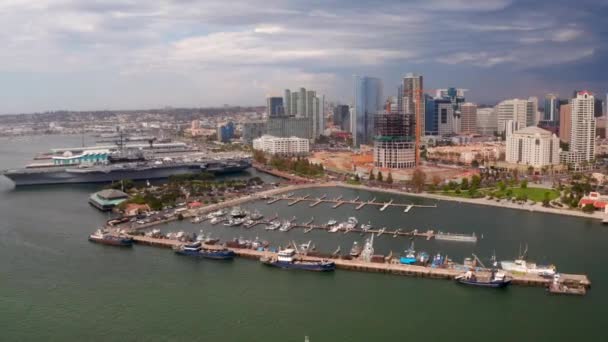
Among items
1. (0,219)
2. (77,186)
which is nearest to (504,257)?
(0,219)

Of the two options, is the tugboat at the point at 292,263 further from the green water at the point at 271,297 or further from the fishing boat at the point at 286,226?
the fishing boat at the point at 286,226

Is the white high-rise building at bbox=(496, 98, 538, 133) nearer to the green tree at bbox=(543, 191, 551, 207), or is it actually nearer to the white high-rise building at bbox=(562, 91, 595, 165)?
the white high-rise building at bbox=(562, 91, 595, 165)

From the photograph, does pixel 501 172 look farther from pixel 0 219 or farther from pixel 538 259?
pixel 0 219

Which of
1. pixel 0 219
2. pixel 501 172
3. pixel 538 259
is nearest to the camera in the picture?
pixel 538 259

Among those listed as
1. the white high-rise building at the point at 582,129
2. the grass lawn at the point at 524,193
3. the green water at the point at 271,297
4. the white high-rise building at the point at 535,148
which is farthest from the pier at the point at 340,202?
the white high-rise building at the point at 582,129

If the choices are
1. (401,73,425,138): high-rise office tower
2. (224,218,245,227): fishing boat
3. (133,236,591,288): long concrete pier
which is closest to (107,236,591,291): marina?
(133,236,591,288): long concrete pier

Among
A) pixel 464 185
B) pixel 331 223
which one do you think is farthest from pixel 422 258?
pixel 464 185

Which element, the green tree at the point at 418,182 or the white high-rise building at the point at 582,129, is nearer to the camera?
the green tree at the point at 418,182

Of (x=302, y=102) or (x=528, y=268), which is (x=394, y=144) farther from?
(x=302, y=102)
